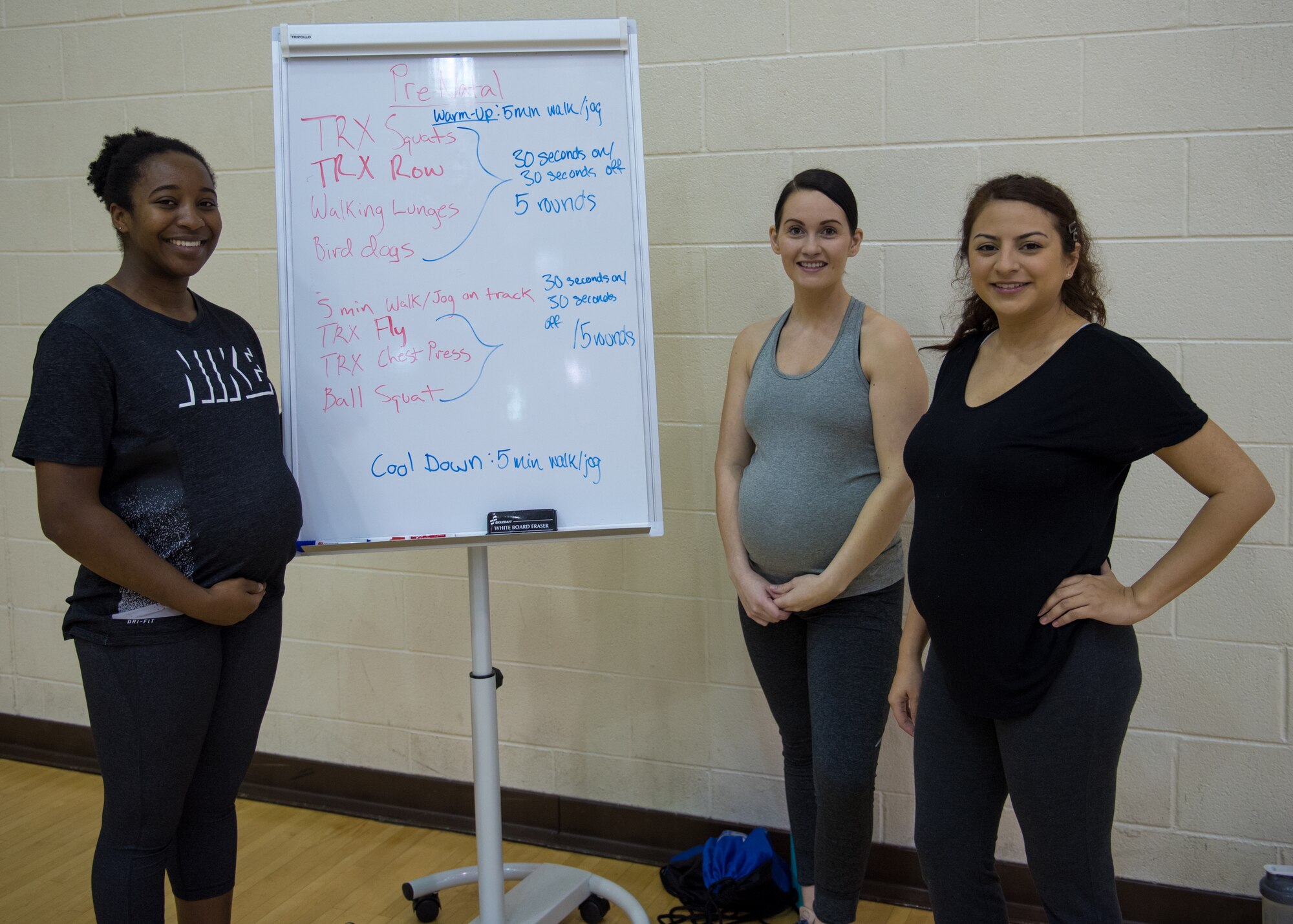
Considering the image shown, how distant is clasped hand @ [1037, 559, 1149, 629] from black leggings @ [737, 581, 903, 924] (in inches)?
22.3

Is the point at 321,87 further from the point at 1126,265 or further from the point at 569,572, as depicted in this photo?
the point at 1126,265

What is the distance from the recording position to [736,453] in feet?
7.02

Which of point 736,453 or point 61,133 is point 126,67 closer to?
point 61,133

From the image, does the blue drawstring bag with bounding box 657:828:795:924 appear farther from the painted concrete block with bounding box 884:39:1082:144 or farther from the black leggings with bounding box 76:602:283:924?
the painted concrete block with bounding box 884:39:1082:144

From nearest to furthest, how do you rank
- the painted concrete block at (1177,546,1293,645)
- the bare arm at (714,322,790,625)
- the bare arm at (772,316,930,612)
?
the bare arm at (772,316,930,612)
the bare arm at (714,322,790,625)
the painted concrete block at (1177,546,1293,645)

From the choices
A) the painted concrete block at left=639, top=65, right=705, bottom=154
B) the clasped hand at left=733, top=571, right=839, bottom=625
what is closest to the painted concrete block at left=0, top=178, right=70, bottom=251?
the painted concrete block at left=639, top=65, right=705, bottom=154

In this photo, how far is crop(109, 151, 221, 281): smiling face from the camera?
1706mm

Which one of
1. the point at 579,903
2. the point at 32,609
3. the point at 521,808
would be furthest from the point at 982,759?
the point at 32,609

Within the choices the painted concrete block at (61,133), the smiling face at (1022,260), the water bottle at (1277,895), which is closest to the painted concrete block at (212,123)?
the painted concrete block at (61,133)

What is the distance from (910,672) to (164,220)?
1464mm

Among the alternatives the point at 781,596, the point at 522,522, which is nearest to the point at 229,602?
the point at 522,522

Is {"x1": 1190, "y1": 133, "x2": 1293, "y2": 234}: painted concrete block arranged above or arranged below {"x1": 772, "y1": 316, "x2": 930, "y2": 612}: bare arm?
above

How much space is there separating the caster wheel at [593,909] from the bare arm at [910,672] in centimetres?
102

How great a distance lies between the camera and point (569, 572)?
2723mm
